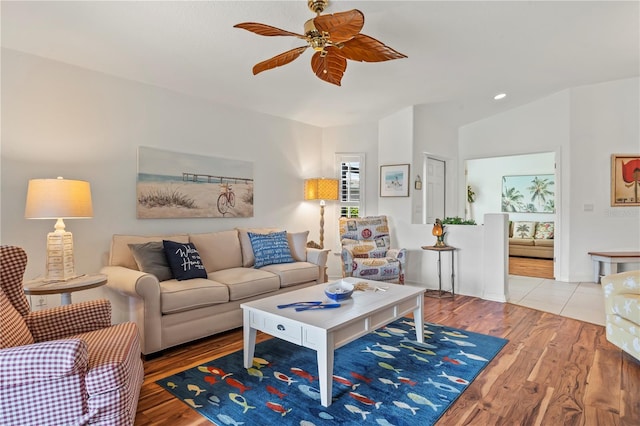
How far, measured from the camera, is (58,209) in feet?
8.29

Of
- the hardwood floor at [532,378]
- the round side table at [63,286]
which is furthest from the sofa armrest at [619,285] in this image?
the round side table at [63,286]

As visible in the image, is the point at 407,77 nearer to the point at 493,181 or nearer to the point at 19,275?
the point at 19,275

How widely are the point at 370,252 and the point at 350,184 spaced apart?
55.7 inches

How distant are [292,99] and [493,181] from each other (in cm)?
661

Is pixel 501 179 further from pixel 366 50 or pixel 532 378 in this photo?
pixel 366 50

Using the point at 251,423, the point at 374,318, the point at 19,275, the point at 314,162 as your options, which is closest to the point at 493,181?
the point at 314,162

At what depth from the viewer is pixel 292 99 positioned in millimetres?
4395

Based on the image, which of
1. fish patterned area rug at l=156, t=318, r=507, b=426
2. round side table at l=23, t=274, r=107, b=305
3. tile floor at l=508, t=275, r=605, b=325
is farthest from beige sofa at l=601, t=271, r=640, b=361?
round side table at l=23, t=274, r=107, b=305

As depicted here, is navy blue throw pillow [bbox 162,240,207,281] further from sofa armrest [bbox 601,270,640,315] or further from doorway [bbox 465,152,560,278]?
doorway [bbox 465,152,560,278]

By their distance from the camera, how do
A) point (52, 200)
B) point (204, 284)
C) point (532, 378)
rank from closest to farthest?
1. point (532, 378)
2. point (52, 200)
3. point (204, 284)

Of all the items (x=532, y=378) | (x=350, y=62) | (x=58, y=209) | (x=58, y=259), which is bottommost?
(x=532, y=378)

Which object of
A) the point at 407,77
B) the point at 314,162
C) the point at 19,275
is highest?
the point at 407,77

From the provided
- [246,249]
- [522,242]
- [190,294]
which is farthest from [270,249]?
[522,242]

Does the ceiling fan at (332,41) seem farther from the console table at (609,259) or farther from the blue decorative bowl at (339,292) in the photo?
the console table at (609,259)
